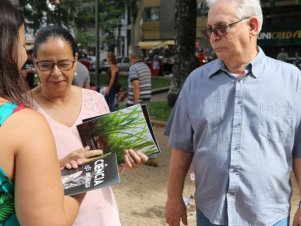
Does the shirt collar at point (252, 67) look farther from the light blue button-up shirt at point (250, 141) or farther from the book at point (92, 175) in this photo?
the book at point (92, 175)

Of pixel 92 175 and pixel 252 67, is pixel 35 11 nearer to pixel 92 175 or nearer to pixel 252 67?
pixel 252 67

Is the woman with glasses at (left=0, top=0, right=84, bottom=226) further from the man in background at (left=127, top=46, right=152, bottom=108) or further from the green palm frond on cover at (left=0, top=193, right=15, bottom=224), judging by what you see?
the man in background at (left=127, top=46, right=152, bottom=108)

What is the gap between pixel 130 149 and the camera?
2014mm

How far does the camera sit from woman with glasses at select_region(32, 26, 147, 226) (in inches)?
85.5

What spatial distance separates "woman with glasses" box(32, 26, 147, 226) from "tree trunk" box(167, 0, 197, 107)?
9.93 meters

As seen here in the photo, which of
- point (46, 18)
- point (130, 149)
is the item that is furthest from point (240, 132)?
point (46, 18)

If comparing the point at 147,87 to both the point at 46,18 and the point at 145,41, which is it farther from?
the point at 145,41

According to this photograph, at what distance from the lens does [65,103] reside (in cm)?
234

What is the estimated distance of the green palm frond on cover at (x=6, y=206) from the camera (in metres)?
1.30

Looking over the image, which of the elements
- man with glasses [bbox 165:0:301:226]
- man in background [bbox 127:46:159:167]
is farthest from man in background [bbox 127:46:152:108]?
man with glasses [bbox 165:0:301:226]

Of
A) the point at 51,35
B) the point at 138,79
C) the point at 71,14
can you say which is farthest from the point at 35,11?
the point at 51,35

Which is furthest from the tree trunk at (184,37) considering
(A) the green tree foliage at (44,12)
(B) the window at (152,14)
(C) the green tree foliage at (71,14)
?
(B) the window at (152,14)

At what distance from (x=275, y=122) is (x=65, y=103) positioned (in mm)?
1052

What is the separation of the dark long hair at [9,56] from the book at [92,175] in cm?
37
